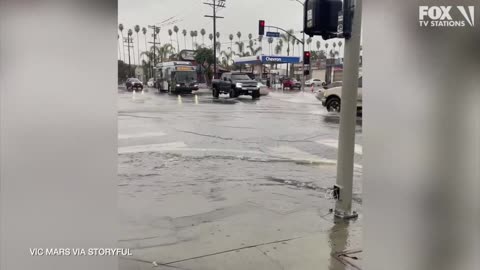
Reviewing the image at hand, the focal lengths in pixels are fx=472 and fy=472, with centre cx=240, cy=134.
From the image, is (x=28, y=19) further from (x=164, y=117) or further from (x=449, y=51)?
(x=164, y=117)

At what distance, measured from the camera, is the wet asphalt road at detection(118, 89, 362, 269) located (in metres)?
4.70

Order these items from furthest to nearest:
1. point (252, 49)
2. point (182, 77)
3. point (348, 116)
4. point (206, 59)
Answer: point (252, 49)
point (206, 59)
point (182, 77)
point (348, 116)

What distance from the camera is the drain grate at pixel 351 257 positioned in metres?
4.13

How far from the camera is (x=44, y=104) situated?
2541mm

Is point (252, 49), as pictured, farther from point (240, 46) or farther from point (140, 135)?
point (140, 135)

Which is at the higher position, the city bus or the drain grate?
the city bus

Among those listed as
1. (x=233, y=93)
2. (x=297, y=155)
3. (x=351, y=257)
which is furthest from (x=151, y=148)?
(x=233, y=93)

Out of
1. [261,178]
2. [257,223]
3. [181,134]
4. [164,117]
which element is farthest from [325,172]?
[164,117]

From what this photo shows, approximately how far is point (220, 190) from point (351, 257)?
2.89 metres

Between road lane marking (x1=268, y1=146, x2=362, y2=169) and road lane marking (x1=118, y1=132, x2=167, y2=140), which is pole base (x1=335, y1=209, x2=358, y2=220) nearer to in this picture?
road lane marking (x1=268, y1=146, x2=362, y2=169)

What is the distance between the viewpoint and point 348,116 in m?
5.25

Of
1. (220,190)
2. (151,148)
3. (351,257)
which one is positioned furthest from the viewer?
(151,148)

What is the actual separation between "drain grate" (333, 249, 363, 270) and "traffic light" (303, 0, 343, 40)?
89.7 inches

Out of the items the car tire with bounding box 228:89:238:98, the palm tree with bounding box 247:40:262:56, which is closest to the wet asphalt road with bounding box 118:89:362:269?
the car tire with bounding box 228:89:238:98
